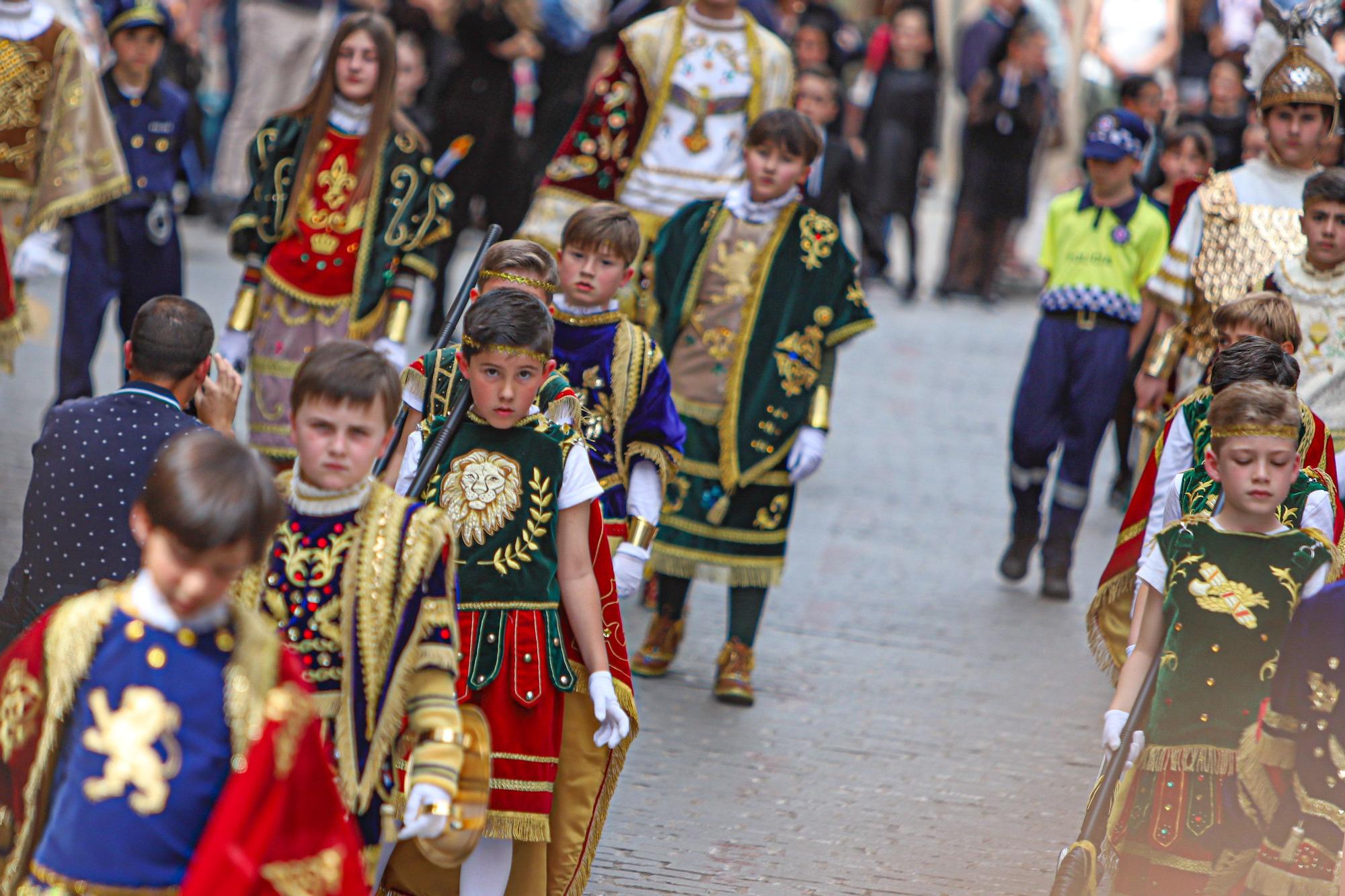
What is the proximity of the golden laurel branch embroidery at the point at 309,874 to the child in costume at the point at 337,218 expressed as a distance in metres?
3.72

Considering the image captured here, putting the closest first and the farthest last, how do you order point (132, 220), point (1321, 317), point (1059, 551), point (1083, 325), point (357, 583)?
1. point (357, 583)
2. point (1321, 317)
3. point (132, 220)
4. point (1083, 325)
5. point (1059, 551)

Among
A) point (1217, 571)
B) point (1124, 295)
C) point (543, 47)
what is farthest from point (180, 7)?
point (1217, 571)

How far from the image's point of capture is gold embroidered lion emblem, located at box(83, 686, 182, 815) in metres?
2.51

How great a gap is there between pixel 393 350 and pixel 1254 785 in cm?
356

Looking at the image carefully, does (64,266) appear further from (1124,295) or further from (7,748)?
(7,748)

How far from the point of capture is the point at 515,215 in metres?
11.4

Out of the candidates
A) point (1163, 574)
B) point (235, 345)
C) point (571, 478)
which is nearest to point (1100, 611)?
point (1163, 574)

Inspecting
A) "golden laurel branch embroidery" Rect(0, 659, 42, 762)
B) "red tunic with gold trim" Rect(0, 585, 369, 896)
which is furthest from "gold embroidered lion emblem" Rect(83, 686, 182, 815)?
"golden laurel branch embroidery" Rect(0, 659, 42, 762)

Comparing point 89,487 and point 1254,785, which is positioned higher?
point 89,487

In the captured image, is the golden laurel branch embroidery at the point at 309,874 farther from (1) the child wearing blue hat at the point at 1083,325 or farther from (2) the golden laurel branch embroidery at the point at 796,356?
(1) the child wearing blue hat at the point at 1083,325

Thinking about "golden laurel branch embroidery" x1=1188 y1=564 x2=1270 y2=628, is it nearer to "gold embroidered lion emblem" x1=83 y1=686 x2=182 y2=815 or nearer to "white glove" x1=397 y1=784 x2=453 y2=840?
"white glove" x1=397 y1=784 x2=453 y2=840

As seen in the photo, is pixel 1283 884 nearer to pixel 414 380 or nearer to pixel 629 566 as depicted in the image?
pixel 629 566

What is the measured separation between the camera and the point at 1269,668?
12.3 ft

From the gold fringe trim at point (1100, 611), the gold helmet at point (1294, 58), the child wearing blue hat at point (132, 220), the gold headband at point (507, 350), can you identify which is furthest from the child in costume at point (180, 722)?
the child wearing blue hat at point (132, 220)
